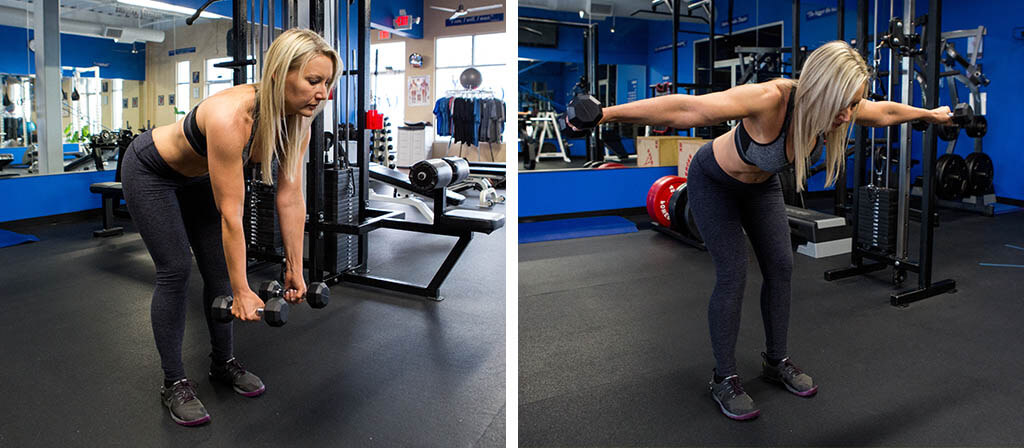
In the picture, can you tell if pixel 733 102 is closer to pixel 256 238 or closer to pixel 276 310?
pixel 276 310

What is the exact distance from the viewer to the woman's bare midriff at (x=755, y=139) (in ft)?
5.18

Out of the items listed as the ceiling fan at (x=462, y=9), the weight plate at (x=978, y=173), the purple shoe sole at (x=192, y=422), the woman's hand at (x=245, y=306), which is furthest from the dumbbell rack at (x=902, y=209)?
the ceiling fan at (x=462, y=9)

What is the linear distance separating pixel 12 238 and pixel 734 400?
5008 mm

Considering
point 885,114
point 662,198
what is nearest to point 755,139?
point 885,114

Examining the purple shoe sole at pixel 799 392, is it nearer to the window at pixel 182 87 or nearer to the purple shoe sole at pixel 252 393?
the purple shoe sole at pixel 252 393

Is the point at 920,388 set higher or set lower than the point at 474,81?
lower

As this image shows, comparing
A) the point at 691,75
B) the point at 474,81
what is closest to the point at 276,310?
the point at 691,75

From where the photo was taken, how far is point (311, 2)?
3.01 m

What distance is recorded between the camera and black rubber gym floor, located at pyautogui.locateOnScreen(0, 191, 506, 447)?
177cm

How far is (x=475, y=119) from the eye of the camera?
8922mm

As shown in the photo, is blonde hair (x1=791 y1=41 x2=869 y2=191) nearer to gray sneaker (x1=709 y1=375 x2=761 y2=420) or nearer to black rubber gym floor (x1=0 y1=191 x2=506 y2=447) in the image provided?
gray sneaker (x1=709 y1=375 x2=761 y2=420)

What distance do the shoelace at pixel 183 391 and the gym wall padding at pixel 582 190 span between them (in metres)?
3.53

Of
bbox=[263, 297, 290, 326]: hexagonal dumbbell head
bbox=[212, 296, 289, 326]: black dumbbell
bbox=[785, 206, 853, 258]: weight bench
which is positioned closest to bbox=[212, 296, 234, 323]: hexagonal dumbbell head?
bbox=[212, 296, 289, 326]: black dumbbell

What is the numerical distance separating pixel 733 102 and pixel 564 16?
472 centimetres
